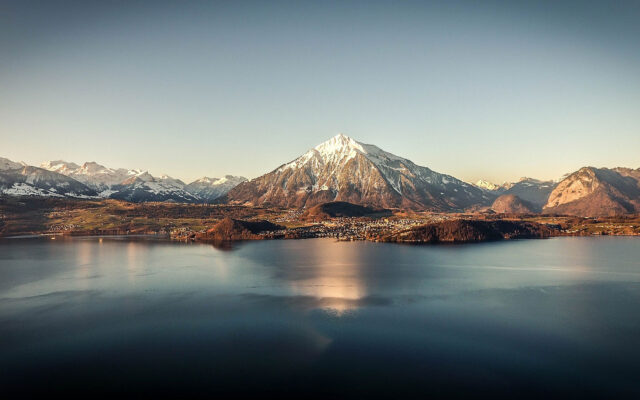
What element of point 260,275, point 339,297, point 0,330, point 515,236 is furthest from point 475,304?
point 515,236

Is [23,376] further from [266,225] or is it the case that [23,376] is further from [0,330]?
[266,225]

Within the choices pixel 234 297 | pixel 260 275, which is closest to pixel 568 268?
pixel 260 275

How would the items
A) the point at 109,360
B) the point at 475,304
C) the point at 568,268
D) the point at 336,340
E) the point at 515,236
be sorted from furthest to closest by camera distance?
the point at 515,236, the point at 568,268, the point at 475,304, the point at 336,340, the point at 109,360

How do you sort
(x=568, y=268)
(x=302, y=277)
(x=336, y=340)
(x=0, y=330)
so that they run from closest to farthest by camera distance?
(x=336, y=340), (x=0, y=330), (x=302, y=277), (x=568, y=268)

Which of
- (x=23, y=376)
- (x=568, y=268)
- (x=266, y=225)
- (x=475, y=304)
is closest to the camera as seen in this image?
(x=23, y=376)

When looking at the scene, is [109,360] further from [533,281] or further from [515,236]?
[515,236]

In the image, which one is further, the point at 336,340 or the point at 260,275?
the point at 260,275
